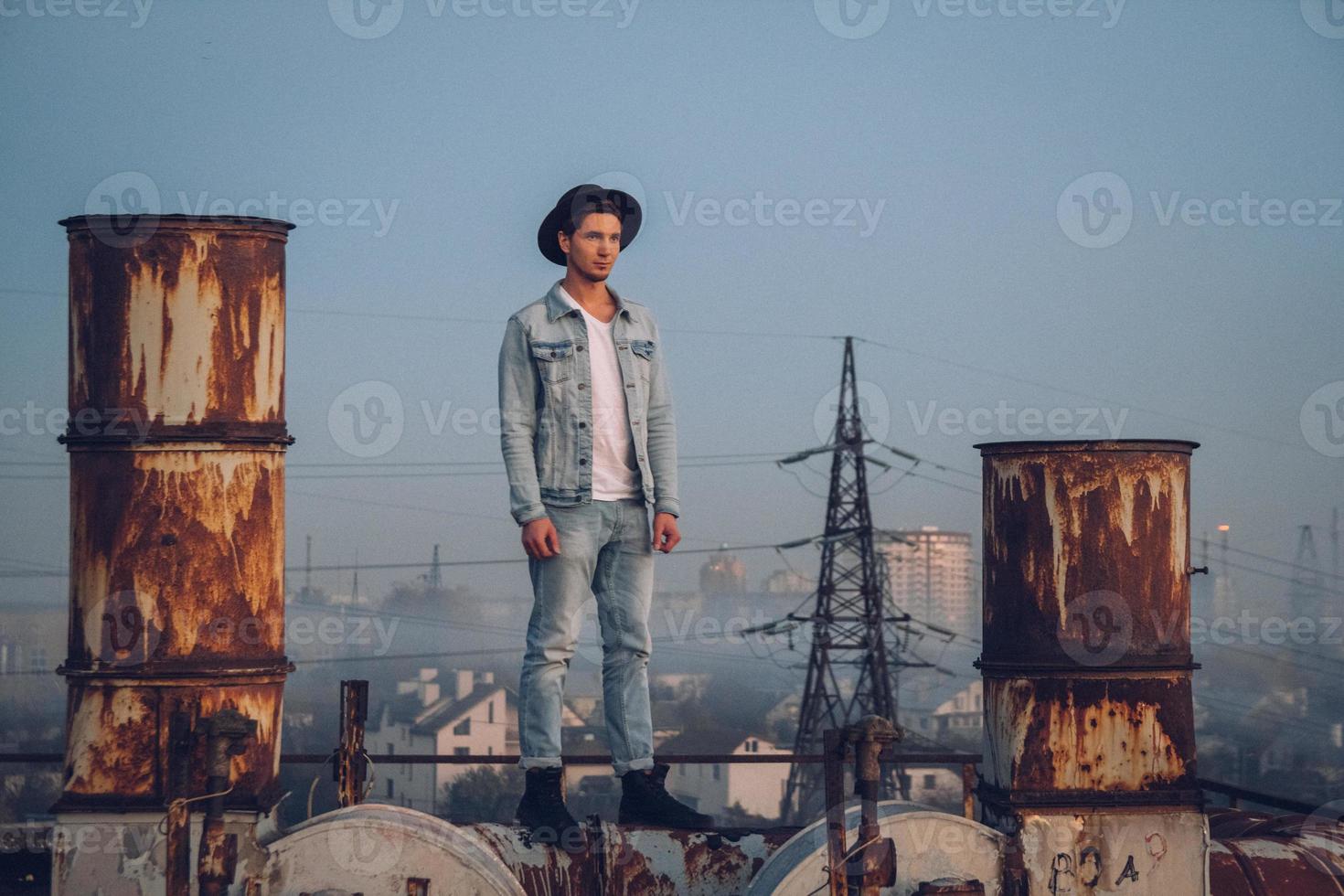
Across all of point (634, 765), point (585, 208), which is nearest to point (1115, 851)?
point (634, 765)

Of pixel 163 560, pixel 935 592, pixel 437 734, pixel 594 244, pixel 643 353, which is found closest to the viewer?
pixel 163 560

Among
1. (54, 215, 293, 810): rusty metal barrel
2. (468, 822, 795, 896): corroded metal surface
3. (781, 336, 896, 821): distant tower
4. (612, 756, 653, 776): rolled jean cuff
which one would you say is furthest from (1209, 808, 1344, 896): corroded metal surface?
(781, 336, 896, 821): distant tower

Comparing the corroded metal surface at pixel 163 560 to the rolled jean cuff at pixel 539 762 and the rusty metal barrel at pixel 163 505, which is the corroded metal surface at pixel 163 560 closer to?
the rusty metal barrel at pixel 163 505

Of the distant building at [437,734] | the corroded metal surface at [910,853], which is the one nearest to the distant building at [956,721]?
the distant building at [437,734]

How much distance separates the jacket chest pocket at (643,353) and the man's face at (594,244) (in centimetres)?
32

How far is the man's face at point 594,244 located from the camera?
243 inches

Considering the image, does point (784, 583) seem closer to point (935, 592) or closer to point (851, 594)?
point (935, 592)

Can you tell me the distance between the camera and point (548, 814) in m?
5.95

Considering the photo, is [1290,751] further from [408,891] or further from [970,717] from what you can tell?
[408,891]

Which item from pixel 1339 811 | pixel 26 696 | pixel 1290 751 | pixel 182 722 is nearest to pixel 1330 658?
A: pixel 1290 751

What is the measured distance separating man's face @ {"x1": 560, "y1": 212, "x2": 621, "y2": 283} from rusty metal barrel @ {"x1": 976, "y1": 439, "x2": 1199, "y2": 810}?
2.03 metres

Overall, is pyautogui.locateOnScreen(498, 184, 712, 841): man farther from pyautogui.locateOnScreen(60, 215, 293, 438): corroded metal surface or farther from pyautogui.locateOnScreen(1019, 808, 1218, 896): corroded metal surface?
pyautogui.locateOnScreen(1019, 808, 1218, 896): corroded metal surface

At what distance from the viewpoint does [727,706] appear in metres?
78.8

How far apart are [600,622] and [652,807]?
81 centimetres
